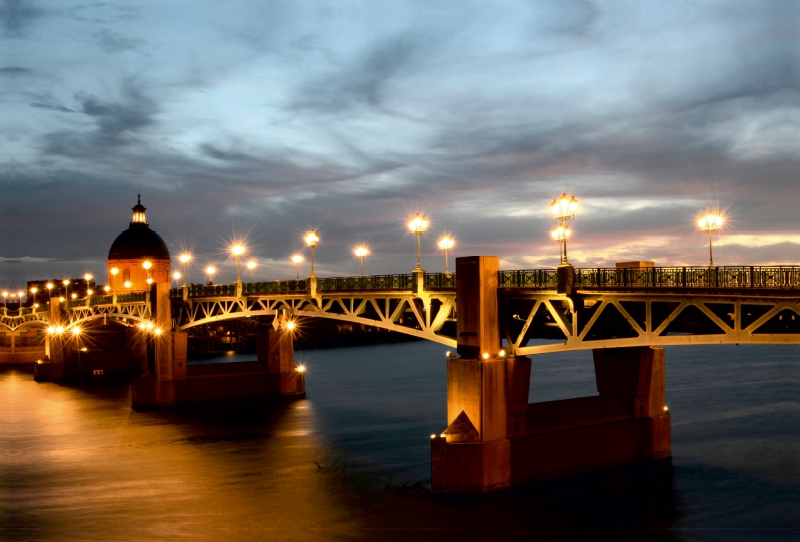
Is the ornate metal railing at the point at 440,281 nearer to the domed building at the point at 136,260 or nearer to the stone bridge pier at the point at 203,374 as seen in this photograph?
the stone bridge pier at the point at 203,374

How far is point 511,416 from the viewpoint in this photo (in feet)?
96.4

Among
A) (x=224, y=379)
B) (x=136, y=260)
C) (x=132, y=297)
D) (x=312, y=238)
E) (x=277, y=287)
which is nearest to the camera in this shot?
(x=312, y=238)

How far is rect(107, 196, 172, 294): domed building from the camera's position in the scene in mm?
106438

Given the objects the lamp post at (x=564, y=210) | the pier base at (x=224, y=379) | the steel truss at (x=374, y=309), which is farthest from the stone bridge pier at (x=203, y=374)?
the lamp post at (x=564, y=210)

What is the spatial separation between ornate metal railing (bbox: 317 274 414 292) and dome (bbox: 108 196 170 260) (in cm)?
6860

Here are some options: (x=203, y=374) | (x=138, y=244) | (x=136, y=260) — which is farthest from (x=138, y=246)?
(x=203, y=374)

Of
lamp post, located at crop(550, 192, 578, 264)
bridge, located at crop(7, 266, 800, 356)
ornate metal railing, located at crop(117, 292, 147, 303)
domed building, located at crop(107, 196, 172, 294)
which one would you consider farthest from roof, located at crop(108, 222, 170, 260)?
lamp post, located at crop(550, 192, 578, 264)

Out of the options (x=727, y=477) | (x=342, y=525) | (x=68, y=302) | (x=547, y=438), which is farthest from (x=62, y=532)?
(x=68, y=302)

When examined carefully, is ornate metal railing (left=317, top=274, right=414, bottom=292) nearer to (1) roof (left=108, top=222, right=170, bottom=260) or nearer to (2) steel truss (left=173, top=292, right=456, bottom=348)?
(2) steel truss (left=173, top=292, right=456, bottom=348)

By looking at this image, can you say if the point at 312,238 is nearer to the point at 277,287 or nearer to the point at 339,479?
the point at 277,287

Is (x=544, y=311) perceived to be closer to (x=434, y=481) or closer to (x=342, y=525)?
(x=434, y=481)

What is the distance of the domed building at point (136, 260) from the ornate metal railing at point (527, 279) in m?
84.0

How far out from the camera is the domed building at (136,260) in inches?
4190

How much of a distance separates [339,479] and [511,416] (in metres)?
9.27
